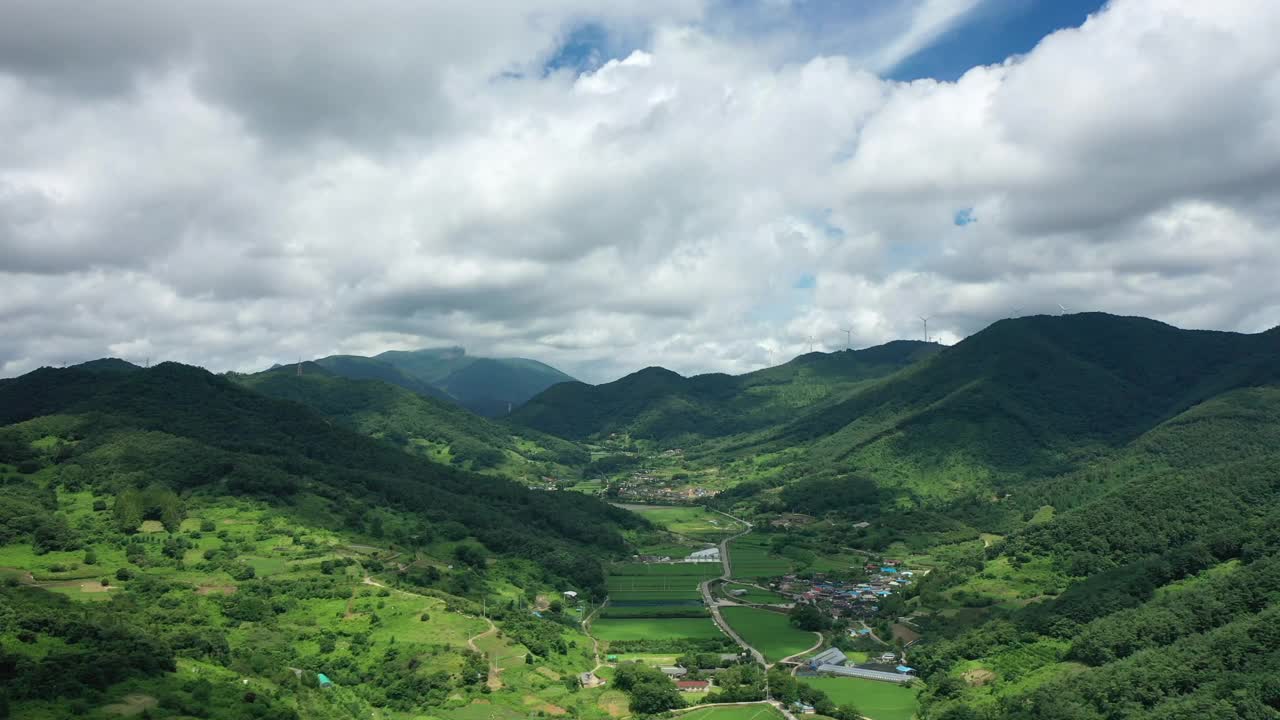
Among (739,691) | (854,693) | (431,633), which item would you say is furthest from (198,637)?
(854,693)

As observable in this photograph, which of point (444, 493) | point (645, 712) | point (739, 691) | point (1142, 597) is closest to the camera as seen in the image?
point (645, 712)

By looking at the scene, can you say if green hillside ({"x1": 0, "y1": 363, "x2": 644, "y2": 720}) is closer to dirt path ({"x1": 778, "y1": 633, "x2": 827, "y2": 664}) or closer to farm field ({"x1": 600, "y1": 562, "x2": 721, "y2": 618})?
farm field ({"x1": 600, "y1": 562, "x2": 721, "y2": 618})

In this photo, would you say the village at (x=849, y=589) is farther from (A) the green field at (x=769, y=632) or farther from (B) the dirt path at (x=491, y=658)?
(B) the dirt path at (x=491, y=658)

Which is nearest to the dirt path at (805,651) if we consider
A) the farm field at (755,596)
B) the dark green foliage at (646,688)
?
the dark green foliage at (646,688)

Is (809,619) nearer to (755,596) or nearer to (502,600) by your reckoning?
(755,596)

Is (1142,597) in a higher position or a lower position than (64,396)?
lower

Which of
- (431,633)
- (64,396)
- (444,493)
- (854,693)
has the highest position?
(64,396)

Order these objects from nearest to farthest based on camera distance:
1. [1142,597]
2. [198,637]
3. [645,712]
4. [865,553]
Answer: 1. [198,637]
2. [645,712]
3. [1142,597]
4. [865,553]

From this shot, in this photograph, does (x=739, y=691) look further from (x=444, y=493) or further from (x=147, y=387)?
(x=147, y=387)
